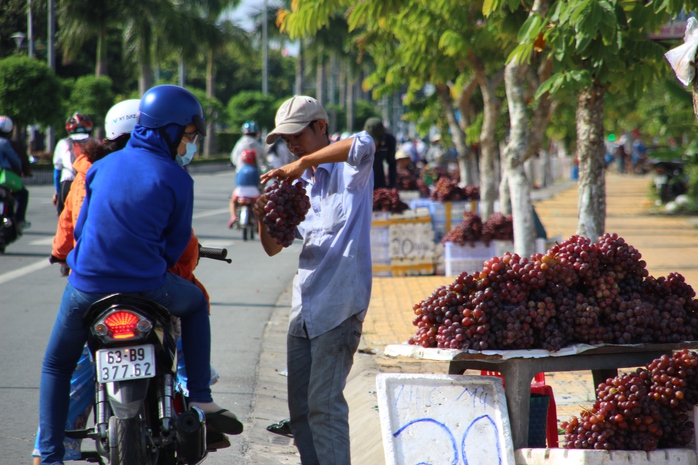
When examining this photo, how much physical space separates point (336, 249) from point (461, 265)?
7.87m

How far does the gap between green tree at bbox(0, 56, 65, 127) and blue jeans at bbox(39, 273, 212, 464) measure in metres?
26.5

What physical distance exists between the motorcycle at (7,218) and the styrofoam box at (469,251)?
6.12 meters

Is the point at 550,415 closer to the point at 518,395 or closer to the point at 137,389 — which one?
the point at 518,395

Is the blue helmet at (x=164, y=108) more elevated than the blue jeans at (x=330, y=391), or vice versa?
the blue helmet at (x=164, y=108)

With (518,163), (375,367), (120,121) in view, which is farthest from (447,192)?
(120,121)

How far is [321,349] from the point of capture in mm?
3783

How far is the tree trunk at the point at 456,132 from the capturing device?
17.2 metres

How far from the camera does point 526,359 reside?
3787mm

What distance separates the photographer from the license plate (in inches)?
140

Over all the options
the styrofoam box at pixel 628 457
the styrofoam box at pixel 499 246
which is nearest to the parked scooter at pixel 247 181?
the styrofoam box at pixel 499 246

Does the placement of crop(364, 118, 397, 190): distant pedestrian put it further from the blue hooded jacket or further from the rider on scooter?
the blue hooded jacket

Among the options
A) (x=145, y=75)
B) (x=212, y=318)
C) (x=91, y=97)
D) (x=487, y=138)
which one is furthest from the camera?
(x=145, y=75)

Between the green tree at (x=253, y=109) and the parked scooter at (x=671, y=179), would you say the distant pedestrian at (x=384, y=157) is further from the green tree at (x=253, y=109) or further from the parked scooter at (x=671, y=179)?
the green tree at (x=253, y=109)

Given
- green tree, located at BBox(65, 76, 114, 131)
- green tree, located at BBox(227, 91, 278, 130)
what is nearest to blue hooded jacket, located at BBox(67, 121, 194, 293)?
Answer: green tree, located at BBox(65, 76, 114, 131)
